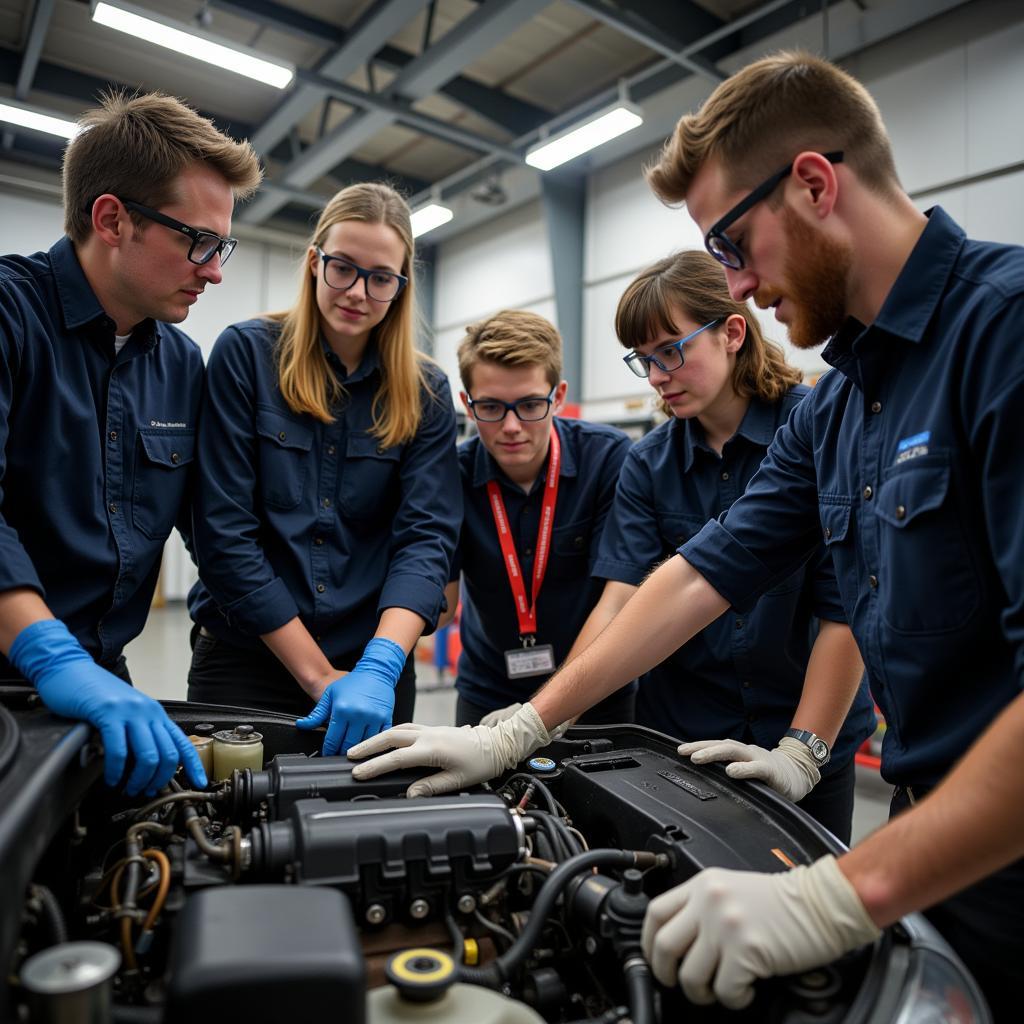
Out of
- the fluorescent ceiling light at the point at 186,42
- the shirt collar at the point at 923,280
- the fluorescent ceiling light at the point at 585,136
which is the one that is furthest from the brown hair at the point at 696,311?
the fluorescent ceiling light at the point at 585,136

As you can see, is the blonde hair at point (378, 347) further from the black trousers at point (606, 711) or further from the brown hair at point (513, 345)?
the black trousers at point (606, 711)

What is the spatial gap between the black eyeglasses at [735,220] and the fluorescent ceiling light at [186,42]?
4.87 m

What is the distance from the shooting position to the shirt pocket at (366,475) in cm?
181

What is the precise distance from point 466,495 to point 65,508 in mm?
1020

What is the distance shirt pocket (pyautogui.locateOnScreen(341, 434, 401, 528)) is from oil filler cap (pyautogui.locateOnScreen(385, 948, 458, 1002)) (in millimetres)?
1204

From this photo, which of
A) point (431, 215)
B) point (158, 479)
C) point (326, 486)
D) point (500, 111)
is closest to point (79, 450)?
point (158, 479)

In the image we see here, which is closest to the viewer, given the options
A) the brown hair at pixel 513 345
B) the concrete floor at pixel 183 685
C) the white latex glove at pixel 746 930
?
the white latex glove at pixel 746 930

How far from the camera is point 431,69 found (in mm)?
5586

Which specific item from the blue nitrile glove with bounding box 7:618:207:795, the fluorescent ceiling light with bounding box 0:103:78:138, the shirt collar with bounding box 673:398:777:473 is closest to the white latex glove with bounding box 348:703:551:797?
the blue nitrile glove with bounding box 7:618:207:795

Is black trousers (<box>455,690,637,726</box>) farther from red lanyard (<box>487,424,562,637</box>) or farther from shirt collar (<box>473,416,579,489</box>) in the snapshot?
shirt collar (<box>473,416,579,489</box>)

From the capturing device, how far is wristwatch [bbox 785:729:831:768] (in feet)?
4.84

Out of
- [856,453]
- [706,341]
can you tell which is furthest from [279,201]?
[856,453]

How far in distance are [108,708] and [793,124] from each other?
1.21 m

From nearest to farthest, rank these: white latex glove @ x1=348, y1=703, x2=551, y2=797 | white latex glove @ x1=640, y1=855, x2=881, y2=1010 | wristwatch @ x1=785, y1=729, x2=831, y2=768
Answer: white latex glove @ x1=640, y1=855, x2=881, y2=1010 < white latex glove @ x1=348, y1=703, x2=551, y2=797 < wristwatch @ x1=785, y1=729, x2=831, y2=768
